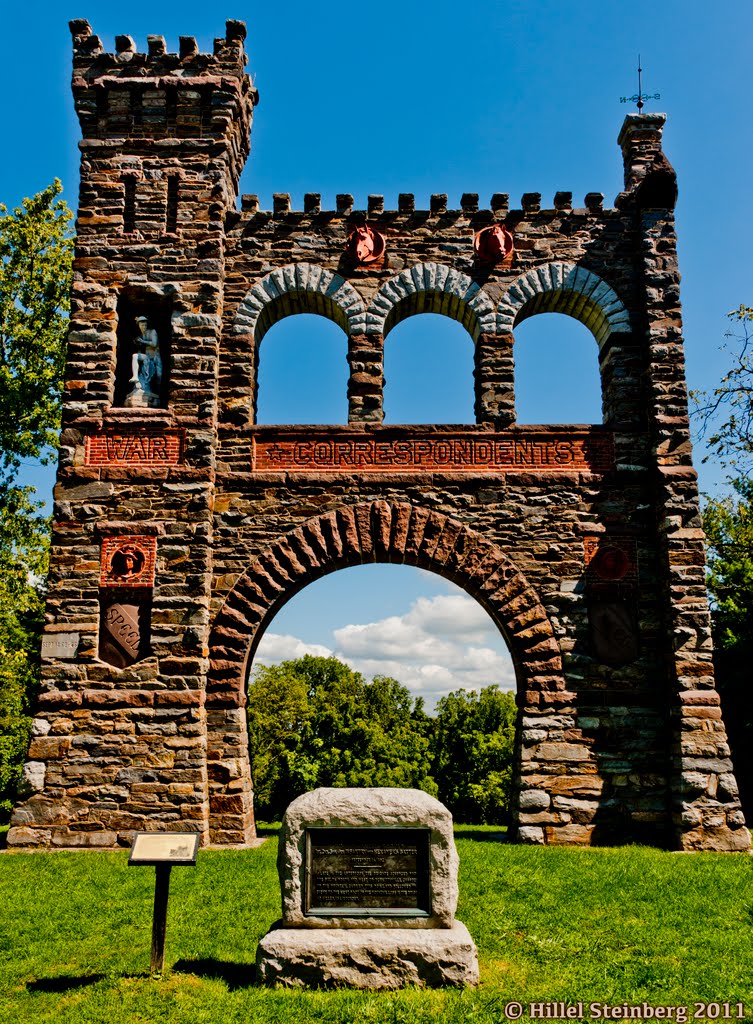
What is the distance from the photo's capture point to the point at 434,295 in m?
12.0

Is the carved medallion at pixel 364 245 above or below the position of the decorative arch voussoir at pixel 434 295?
above

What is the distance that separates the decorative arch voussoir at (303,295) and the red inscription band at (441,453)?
1.72 m

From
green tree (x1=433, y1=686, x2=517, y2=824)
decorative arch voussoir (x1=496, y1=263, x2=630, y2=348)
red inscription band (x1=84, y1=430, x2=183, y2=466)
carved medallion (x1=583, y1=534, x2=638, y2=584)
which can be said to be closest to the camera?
carved medallion (x1=583, y1=534, x2=638, y2=584)

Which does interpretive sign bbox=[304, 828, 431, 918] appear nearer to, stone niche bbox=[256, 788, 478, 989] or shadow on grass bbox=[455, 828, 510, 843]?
stone niche bbox=[256, 788, 478, 989]

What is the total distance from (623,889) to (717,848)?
2.63m

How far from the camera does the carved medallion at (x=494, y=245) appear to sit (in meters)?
11.9

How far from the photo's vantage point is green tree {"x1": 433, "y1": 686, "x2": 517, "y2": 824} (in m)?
23.4

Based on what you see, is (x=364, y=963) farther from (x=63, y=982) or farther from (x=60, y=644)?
→ (x=60, y=644)

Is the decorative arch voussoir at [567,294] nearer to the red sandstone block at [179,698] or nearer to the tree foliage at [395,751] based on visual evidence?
the red sandstone block at [179,698]

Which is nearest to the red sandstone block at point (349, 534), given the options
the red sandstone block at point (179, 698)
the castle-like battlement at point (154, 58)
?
the red sandstone block at point (179, 698)

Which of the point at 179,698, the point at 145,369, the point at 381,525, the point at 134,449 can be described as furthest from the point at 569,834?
the point at 145,369

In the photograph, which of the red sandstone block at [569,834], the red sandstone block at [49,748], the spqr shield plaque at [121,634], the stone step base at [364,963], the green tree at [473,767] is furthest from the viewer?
the green tree at [473,767]

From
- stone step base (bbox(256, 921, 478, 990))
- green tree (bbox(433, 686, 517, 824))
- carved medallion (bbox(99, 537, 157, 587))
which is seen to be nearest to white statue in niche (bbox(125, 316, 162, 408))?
carved medallion (bbox(99, 537, 157, 587))

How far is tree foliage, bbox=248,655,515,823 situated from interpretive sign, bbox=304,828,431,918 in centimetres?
1413
